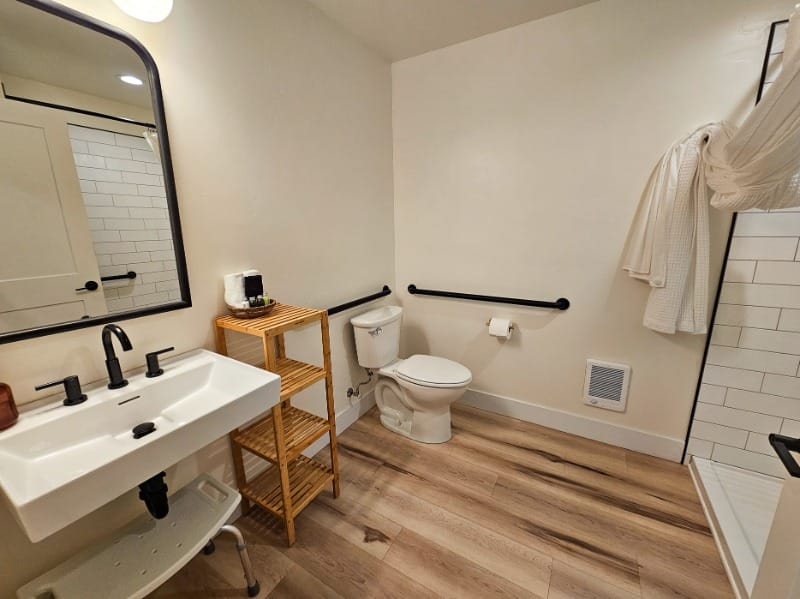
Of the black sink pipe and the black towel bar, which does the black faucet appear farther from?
the black towel bar

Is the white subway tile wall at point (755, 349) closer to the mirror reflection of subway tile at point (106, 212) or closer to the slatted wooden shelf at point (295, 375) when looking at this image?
the slatted wooden shelf at point (295, 375)

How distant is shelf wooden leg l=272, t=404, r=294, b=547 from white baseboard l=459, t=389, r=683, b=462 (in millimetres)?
1377

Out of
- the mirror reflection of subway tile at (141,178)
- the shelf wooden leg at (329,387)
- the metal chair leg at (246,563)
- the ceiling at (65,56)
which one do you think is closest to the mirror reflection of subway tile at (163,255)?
the mirror reflection of subway tile at (141,178)

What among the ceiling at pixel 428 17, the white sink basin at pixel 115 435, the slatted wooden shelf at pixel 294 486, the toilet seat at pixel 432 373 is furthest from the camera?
the toilet seat at pixel 432 373

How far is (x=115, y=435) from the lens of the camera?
0.99m

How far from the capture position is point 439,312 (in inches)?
92.7

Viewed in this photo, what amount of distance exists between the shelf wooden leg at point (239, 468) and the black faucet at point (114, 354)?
0.53m

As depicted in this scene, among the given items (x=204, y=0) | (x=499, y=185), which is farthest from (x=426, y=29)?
(x=204, y=0)

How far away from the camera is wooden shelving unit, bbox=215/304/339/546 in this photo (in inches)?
49.4

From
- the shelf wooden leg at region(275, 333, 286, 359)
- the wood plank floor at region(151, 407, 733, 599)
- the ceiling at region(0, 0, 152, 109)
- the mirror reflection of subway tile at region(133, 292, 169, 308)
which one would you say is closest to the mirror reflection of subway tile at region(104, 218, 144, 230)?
the mirror reflection of subway tile at region(133, 292, 169, 308)

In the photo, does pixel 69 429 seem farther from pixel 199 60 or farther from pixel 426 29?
pixel 426 29

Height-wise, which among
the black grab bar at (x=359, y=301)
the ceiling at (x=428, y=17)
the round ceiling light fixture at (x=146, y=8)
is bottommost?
the black grab bar at (x=359, y=301)

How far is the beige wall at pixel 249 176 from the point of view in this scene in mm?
1021

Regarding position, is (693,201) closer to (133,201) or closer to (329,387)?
(329,387)
